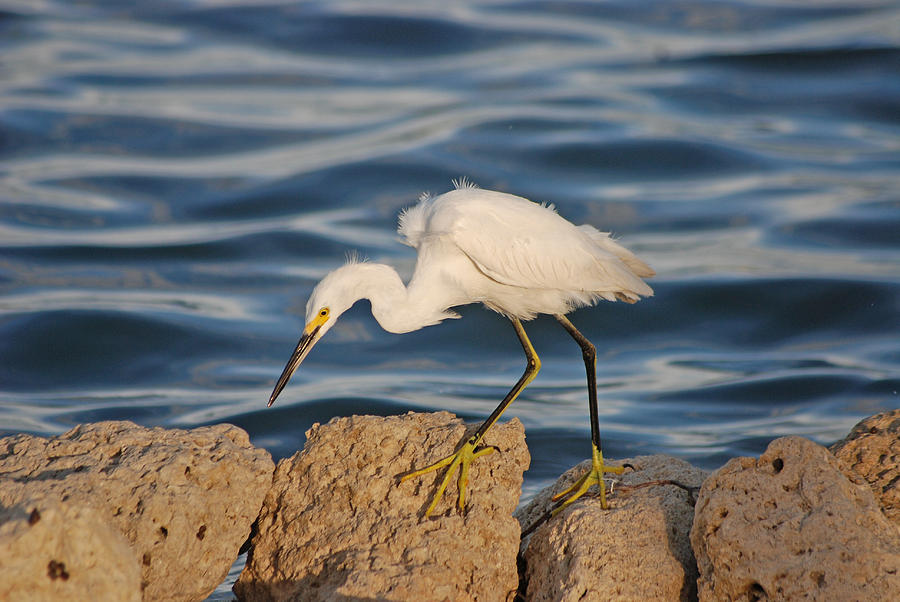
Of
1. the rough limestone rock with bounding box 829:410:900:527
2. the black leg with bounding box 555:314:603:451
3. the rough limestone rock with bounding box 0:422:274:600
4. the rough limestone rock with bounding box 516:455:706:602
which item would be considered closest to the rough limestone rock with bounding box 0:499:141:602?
the rough limestone rock with bounding box 0:422:274:600

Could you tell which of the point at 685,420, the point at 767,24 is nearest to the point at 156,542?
the point at 685,420

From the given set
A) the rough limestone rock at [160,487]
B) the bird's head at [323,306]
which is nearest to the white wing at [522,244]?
the bird's head at [323,306]

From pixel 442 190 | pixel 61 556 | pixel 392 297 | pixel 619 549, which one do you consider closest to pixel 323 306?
pixel 392 297

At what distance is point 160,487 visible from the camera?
4156 mm

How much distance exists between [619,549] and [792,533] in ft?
2.35

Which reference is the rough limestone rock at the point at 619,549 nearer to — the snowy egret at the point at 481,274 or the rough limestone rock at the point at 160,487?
the snowy egret at the point at 481,274

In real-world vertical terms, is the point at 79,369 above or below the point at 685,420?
above

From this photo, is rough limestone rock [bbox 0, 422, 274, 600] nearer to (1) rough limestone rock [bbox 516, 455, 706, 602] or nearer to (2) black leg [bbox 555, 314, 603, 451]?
(1) rough limestone rock [bbox 516, 455, 706, 602]

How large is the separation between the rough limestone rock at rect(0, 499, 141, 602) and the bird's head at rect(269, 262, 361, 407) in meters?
1.81

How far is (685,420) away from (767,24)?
13.9 metres

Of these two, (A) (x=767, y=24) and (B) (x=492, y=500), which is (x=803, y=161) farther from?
(B) (x=492, y=500)

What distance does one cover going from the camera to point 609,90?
59.6ft

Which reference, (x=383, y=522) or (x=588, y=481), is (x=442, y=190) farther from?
(x=383, y=522)

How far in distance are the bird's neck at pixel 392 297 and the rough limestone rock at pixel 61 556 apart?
2195 mm
